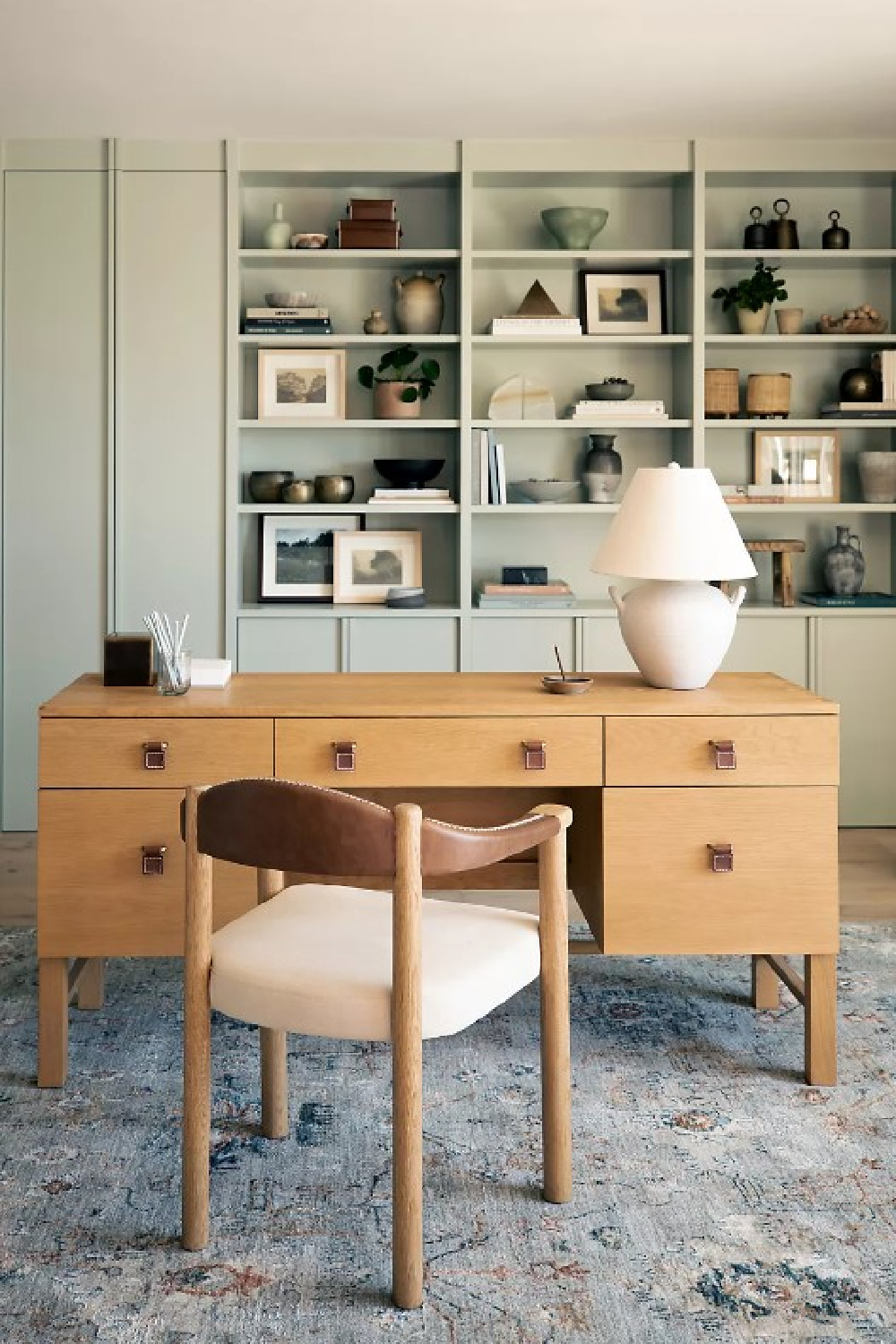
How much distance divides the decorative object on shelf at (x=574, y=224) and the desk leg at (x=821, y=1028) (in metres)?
3.24

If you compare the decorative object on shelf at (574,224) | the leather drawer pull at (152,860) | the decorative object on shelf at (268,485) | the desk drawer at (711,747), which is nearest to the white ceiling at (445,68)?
the decorative object on shelf at (574,224)

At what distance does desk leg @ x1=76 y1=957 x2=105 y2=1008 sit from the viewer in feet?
11.6

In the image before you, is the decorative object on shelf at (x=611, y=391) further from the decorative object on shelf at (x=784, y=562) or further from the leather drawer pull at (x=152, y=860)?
the leather drawer pull at (x=152, y=860)

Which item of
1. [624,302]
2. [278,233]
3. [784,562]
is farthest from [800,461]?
[278,233]

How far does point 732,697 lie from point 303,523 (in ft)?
9.49

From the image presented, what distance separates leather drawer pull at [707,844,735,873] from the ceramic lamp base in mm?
390

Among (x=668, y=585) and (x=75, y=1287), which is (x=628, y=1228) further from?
(x=668, y=585)

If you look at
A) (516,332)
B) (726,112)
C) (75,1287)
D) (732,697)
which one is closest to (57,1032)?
(75,1287)

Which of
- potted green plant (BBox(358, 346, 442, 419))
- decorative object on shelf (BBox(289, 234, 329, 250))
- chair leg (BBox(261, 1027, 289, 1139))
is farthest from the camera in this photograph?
potted green plant (BBox(358, 346, 442, 419))

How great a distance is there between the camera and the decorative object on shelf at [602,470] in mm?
5641

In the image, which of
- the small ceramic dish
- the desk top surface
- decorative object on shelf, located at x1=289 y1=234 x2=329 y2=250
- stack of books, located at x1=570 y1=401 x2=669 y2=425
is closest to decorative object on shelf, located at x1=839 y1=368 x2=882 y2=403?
stack of books, located at x1=570 y1=401 x2=669 y2=425

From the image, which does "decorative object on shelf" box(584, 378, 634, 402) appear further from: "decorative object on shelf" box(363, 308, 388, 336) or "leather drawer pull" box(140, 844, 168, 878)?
"leather drawer pull" box(140, 844, 168, 878)

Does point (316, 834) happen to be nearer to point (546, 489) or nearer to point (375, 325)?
point (546, 489)

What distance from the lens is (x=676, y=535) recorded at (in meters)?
3.20
